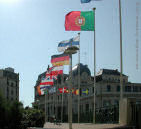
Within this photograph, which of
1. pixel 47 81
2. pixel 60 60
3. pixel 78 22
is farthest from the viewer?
pixel 47 81

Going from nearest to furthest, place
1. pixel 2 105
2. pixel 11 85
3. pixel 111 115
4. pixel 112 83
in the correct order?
pixel 2 105, pixel 111 115, pixel 112 83, pixel 11 85

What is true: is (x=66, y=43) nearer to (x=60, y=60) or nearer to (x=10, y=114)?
(x=60, y=60)

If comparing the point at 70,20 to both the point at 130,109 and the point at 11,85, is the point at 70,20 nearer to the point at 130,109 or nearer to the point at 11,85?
the point at 130,109

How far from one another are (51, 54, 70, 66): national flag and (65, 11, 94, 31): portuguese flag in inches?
524

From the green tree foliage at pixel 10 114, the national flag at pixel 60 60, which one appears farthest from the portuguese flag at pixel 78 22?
the national flag at pixel 60 60

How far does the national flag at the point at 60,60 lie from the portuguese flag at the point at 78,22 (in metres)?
13.3

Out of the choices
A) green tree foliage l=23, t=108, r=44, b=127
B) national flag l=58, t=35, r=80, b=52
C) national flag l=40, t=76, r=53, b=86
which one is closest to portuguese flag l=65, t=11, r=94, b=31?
national flag l=58, t=35, r=80, b=52

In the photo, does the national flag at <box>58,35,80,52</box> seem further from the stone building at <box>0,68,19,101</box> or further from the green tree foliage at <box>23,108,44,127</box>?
the stone building at <box>0,68,19,101</box>

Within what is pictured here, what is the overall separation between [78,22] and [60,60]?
15.2 metres

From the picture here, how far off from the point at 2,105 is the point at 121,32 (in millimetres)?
11744

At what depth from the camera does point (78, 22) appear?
31422 millimetres

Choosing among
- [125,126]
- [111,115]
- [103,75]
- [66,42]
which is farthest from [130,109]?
[103,75]

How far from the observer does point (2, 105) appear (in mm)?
23391

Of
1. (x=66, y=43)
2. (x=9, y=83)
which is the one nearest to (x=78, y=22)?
(x=66, y=43)
